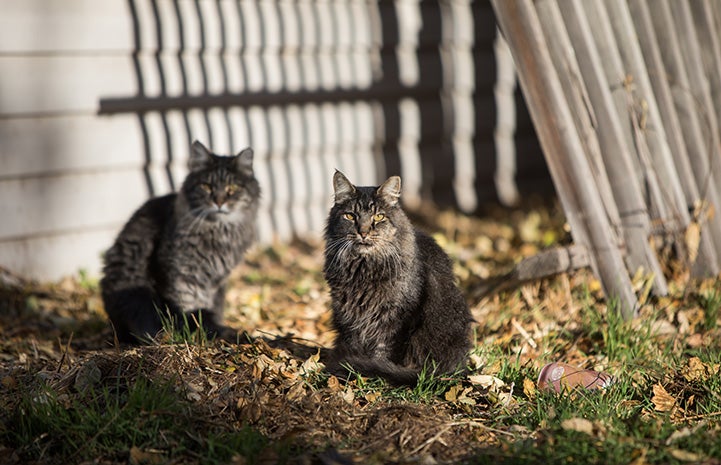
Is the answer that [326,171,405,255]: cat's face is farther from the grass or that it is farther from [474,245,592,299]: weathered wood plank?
[474,245,592,299]: weathered wood plank

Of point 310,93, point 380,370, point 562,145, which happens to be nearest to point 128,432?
point 380,370

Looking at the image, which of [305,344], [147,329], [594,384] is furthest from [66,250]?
[594,384]

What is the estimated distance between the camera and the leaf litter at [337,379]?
3086 millimetres

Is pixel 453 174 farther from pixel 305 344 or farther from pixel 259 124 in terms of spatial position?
pixel 305 344

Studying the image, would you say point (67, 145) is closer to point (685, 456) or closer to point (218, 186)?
point (218, 186)

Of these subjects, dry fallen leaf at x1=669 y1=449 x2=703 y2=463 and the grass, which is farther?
the grass

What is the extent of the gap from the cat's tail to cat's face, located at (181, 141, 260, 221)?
1441mm

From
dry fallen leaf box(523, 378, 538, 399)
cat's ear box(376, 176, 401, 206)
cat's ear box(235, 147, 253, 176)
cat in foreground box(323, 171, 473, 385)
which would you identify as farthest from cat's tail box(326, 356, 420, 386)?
cat's ear box(235, 147, 253, 176)

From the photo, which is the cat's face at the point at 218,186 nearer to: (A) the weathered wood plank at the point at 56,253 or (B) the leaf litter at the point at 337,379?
(B) the leaf litter at the point at 337,379

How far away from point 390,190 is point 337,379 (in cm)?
89

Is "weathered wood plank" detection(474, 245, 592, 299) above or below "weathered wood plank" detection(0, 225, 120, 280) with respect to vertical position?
below

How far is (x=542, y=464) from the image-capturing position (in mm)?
2777

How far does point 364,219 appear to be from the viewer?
11.8 ft

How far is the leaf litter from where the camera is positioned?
309cm
